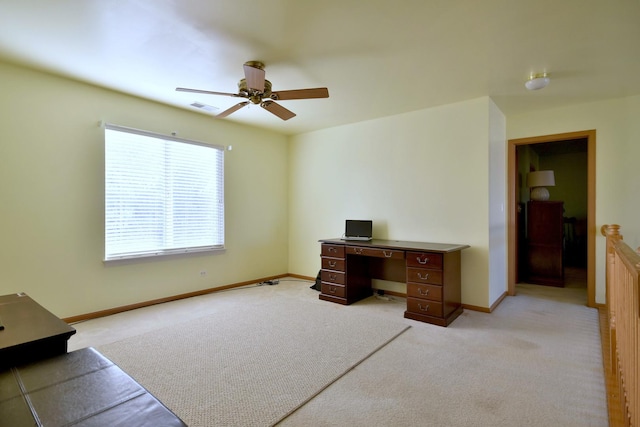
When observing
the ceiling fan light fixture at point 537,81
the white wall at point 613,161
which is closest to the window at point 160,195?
the ceiling fan light fixture at point 537,81

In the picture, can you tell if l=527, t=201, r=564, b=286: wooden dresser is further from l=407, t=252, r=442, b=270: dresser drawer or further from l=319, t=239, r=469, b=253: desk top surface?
l=407, t=252, r=442, b=270: dresser drawer

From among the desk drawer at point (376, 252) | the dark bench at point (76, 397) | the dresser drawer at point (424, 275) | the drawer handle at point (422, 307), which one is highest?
the desk drawer at point (376, 252)

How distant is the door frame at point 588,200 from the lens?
395cm

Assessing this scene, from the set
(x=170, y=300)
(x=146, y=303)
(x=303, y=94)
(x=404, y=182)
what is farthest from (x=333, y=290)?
(x=303, y=94)

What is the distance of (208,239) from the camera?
4.63 m

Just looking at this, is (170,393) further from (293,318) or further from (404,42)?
(404,42)

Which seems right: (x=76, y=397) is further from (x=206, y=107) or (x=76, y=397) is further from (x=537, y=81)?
(x=537, y=81)

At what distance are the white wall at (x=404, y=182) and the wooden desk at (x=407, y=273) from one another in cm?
31

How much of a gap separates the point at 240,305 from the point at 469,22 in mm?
3751

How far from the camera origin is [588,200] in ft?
13.1

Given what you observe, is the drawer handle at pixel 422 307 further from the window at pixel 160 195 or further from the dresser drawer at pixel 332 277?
the window at pixel 160 195

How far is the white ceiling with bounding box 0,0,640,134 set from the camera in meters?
2.12

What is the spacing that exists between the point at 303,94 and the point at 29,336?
2461mm

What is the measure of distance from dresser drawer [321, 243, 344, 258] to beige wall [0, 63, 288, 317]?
1796 millimetres
